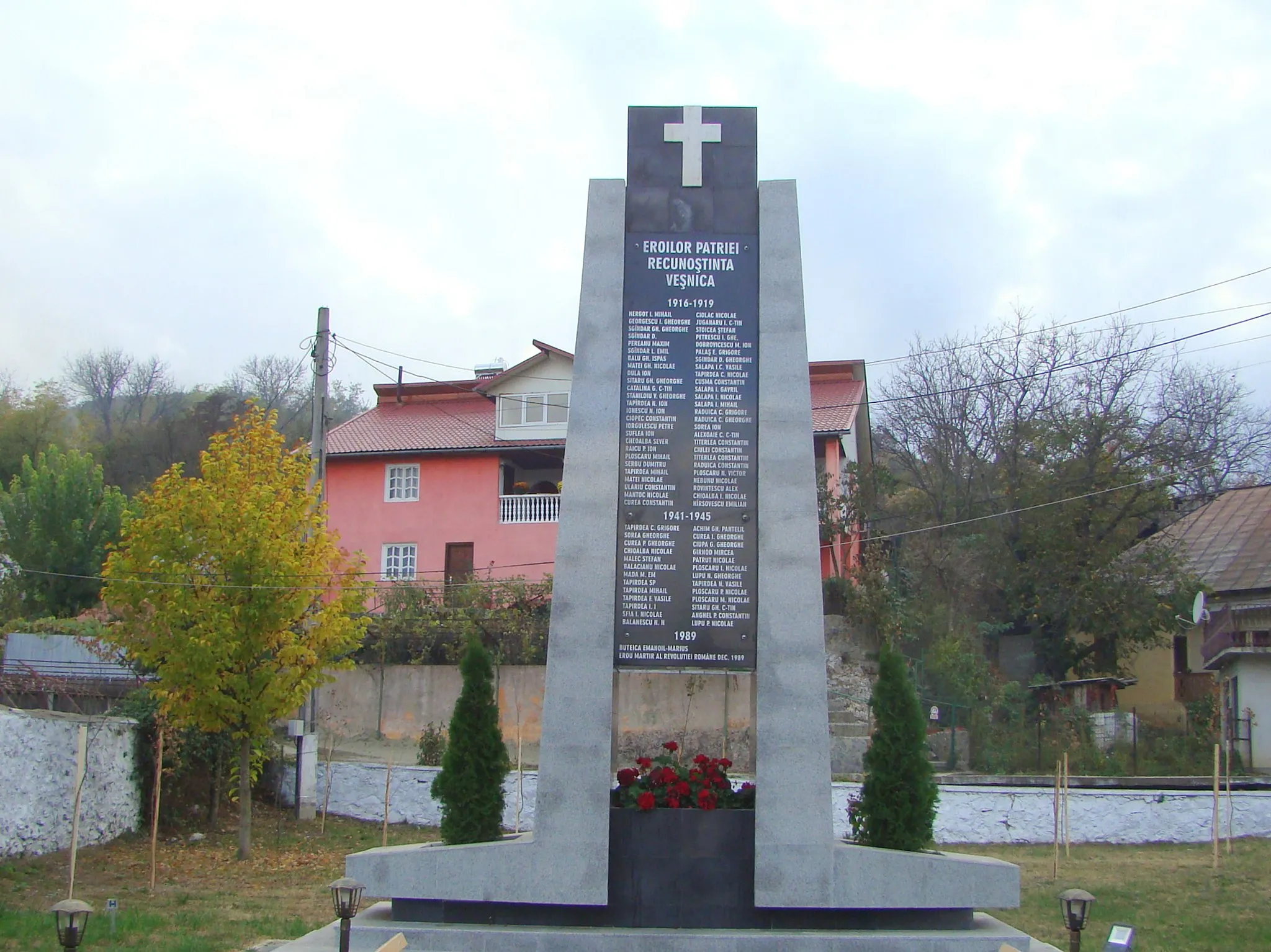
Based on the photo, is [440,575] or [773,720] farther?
[440,575]

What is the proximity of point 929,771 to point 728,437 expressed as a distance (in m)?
3.06

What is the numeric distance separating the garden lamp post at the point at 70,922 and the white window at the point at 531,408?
23.7 metres

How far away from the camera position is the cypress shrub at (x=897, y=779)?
361 inches

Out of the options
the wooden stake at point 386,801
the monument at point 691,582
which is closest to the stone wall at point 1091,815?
the wooden stake at point 386,801

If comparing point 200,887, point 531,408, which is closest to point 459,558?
point 531,408

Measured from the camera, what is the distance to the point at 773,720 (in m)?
9.10

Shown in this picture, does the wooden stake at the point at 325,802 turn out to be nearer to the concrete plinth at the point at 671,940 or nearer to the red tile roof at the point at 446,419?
the red tile roof at the point at 446,419

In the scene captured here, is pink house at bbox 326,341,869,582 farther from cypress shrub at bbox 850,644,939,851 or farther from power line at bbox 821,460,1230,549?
cypress shrub at bbox 850,644,939,851

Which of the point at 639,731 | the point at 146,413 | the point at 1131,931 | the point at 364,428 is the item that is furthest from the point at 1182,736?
the point at 146,413

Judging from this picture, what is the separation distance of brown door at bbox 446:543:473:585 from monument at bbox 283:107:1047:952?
70.7 ft

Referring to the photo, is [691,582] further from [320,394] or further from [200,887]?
[320,394]

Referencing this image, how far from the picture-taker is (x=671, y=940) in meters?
8.48

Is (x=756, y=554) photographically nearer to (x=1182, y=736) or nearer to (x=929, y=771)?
(x=929, y=771)

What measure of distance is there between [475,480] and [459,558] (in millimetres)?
2060
